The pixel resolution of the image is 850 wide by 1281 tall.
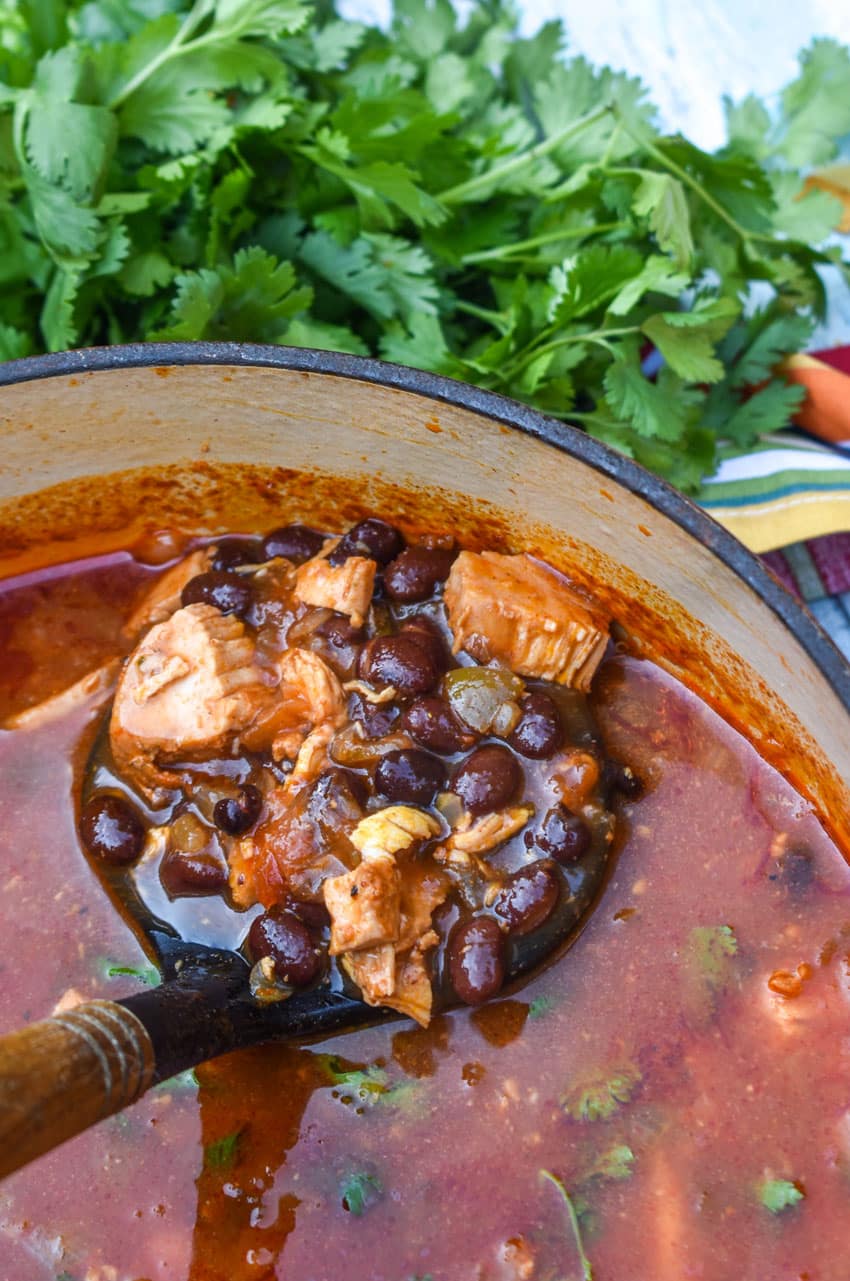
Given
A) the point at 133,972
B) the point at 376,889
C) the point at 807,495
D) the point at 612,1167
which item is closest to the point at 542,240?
the point at 807,495

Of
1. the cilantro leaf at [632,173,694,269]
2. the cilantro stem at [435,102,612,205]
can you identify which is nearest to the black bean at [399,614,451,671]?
the cilantro leaf at [632,173,694,269]

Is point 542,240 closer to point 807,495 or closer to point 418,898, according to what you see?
point 807,495

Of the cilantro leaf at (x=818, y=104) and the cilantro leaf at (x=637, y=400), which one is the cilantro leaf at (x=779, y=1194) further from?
the cilantro leaf at (x=818, y=104)

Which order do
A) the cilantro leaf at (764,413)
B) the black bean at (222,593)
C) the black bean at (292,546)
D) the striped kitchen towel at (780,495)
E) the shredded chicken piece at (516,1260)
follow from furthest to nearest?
the cilantro leaf at (764,413) < the striped kitchen towel at (780,495) < the black bean at (292,546) < the black bean at (222,593) < the shredded chicken piece at (516,1260)

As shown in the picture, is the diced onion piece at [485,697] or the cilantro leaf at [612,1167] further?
the diced onion piece at [485,697]

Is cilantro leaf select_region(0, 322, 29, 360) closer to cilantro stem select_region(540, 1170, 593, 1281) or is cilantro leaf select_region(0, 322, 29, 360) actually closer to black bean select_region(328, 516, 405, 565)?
black bean select_region(328, 516, 405, 565)

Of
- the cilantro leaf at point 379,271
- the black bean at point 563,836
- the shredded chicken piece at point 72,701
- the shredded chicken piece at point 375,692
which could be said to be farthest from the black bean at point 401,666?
the cilantro leaf at point 379,271
